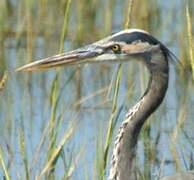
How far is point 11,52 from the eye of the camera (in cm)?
820

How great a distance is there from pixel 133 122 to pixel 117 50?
342mm

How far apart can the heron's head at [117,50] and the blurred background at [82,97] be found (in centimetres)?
24

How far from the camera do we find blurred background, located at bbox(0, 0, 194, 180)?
516 cm

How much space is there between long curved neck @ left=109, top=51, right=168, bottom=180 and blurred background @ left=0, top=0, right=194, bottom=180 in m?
0.24

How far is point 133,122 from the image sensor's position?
454 centimetres

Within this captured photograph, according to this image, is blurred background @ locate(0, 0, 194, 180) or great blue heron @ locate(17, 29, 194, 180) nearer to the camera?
great blue heron @ locate(17, 29, 194, 180)

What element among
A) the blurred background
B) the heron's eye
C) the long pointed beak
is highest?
the heron's eye

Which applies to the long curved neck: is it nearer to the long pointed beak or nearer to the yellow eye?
the yellow eye

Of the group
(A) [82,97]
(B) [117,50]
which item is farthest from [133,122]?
(A) [82,97]

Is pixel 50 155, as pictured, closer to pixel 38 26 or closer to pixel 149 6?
pixel 38 26

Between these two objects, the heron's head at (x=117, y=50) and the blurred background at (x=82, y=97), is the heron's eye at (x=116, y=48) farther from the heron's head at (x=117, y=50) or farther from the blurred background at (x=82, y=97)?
the blurred background at (x=82, y=97)

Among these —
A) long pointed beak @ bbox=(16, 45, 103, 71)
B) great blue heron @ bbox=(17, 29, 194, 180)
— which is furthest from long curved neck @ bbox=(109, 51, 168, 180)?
long pointed beak @ bbox=(16, 45, 103, 71)

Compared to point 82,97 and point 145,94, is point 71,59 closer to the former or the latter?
point 145,94

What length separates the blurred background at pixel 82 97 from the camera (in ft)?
16.9
